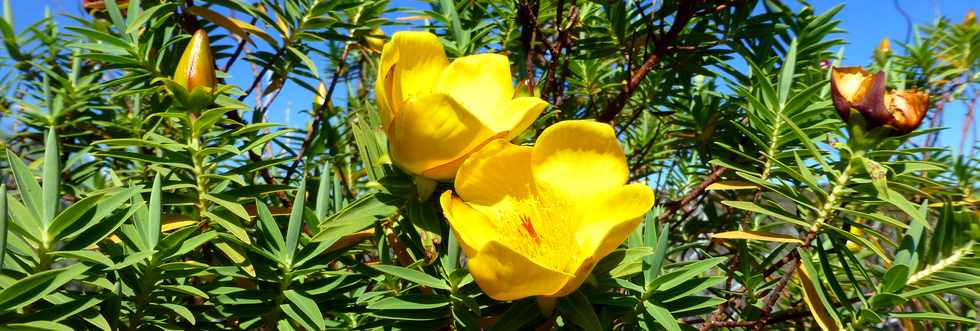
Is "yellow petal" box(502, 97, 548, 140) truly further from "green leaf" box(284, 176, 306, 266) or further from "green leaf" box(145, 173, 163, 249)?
"green leaf" box(145, 173, 163, 249)

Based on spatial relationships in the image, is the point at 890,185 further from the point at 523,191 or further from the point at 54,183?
the point at 54,183

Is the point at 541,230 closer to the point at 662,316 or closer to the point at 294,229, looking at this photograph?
the point at 662,316

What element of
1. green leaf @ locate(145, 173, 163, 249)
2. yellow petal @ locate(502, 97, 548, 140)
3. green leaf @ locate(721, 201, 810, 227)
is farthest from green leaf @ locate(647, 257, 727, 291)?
green leaf @ locate(145, 173, 163, 249)

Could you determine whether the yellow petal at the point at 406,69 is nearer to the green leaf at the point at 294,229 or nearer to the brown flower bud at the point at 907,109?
the green leaf at the point at 294,229

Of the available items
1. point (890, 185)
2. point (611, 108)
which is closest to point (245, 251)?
point (611, 108)

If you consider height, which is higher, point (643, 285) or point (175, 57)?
point (175, 57)

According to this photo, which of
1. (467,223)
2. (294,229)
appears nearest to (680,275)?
(467,223)
